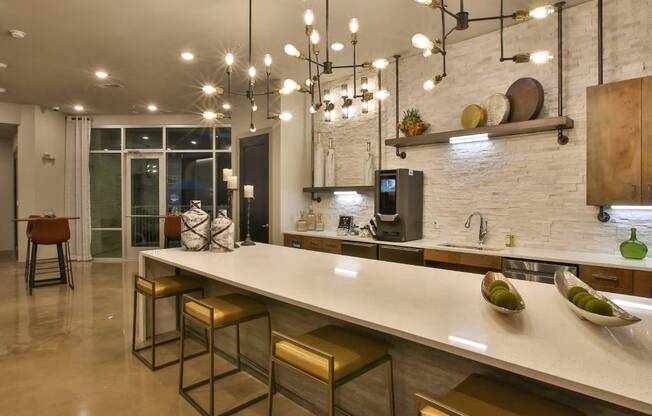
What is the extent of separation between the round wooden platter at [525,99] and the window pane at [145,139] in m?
6.90

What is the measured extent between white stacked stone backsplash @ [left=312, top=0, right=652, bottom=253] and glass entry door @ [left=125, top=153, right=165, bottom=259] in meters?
5.28

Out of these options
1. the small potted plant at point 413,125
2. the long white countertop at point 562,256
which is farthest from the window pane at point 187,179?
the long white countertop at point 562,256

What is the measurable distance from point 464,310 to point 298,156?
427 cm

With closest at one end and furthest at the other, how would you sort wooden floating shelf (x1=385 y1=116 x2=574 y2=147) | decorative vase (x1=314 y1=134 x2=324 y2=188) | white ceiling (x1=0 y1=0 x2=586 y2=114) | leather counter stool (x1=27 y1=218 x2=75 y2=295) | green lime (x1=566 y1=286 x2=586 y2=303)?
green lime (x1=566 y1=286 x2=586 y2=303) < wooden floating shelf (x1=385 y1=116 x2=574 y2=147) < white ceiling (x1=0 y1=0 x2=586 y2=114) < leather counter stool (x1=27 y1=218 x2=75 y2=295) < decorative vase (x1=314 y1=134 x2=324 y2=188)

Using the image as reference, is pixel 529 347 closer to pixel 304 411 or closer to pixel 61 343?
pixel 304 411

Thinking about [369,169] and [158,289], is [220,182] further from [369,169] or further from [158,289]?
[158,289]

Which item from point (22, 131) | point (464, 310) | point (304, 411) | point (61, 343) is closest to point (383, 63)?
point (464, 310)

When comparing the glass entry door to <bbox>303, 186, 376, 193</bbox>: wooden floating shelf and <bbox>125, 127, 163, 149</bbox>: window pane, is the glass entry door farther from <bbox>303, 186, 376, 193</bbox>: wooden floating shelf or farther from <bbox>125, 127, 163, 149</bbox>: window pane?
<bbox>303, 186, 376, 193</bbox>: wooden floating shelf

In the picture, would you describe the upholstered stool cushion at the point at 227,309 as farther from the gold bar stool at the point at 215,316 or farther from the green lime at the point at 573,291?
the green lime at the point at 573,291

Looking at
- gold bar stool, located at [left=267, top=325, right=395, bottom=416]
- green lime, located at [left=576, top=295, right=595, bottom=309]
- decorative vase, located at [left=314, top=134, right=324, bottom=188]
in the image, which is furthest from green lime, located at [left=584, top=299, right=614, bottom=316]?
decorative vase, located at [left=314, top=134, right=324, bottom=188]

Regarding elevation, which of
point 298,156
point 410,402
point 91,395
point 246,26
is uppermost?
point 246,26

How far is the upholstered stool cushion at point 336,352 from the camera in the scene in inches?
59.2

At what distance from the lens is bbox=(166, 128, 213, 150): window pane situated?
316 inches

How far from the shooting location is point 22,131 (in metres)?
7.09
